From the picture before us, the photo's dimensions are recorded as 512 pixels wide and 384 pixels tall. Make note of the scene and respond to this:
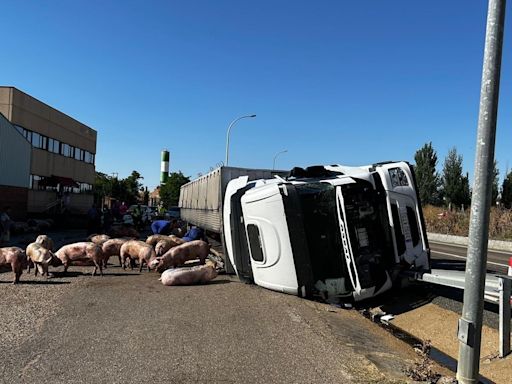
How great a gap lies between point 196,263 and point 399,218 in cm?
594

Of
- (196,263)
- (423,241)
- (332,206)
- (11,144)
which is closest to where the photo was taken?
(332,206)

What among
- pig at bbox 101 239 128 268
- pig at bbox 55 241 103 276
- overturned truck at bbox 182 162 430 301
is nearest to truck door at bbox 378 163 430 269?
overturned truck at bbox 182 162 430 301

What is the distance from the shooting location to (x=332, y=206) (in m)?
8.59

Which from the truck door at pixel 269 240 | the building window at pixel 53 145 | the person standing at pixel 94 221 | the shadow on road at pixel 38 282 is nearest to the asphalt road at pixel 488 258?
the truck door at pixel 269 240

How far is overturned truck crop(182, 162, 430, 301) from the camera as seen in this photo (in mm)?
8516

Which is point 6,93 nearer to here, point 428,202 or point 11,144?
point 11,144

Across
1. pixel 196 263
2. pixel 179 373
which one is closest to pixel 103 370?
pixel 179 373

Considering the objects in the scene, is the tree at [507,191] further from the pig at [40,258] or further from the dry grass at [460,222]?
the pig at [40,258]

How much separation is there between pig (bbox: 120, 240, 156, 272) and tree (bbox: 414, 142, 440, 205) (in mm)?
40373

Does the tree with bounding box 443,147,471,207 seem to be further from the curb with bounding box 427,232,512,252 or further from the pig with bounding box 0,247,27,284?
the pig with bounding box 0,247,27,284

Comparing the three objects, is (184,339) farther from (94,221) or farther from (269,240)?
(94,221)

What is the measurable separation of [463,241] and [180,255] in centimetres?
2302

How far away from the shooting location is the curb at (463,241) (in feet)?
85.7

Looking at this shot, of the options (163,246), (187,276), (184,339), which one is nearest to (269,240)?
(187,276)
